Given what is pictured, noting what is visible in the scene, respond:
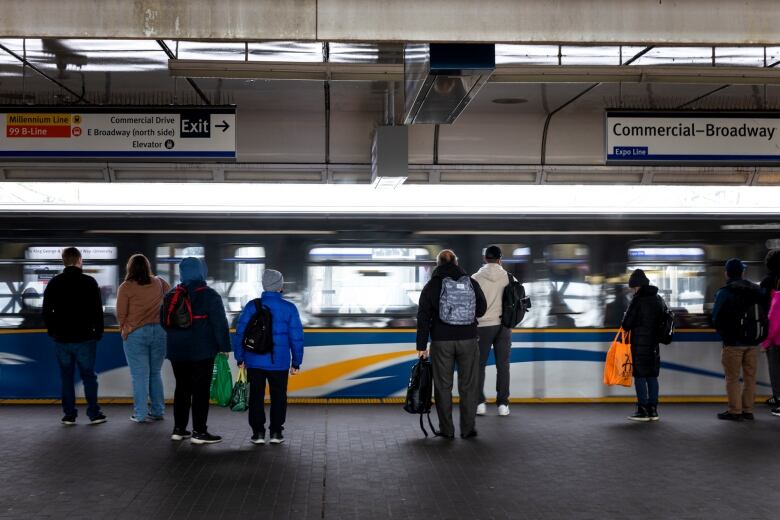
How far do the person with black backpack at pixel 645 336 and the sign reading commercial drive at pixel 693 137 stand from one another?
141cm

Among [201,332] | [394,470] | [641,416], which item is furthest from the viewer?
[641,416]

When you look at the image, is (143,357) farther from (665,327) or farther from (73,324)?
(665,327)

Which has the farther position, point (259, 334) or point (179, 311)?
point (179, 311)

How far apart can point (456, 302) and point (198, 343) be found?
7.87ft

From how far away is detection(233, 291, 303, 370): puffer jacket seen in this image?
8.55 metres

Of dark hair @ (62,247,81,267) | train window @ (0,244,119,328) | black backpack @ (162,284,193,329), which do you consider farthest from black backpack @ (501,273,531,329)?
train window @ (0,244,119,328)

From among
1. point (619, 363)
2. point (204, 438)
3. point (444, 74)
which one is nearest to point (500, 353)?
point (619, 363)

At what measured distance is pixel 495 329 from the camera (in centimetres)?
1047

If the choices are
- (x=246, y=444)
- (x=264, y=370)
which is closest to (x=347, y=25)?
(x=264, y=370)

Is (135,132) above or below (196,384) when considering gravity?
above

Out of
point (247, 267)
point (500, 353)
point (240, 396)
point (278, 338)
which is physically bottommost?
point (240, 396)

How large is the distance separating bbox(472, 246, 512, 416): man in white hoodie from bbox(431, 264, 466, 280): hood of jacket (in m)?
1.18

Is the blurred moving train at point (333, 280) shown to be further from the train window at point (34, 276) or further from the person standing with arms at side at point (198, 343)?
the person standing with arms at side at point (198, 343)

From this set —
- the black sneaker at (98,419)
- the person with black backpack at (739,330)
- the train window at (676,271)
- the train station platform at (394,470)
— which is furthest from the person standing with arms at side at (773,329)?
the black sneaker at (98,419)
